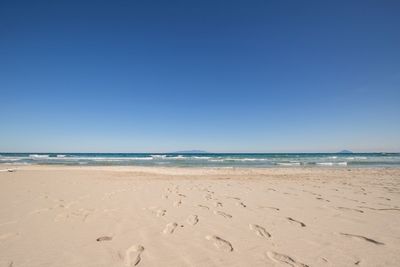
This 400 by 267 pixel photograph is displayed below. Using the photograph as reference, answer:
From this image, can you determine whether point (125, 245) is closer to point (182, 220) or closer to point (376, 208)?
point (182, 220)

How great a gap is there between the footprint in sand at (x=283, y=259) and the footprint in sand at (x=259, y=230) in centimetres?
56

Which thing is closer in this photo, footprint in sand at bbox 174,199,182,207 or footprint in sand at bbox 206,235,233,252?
footprint in sand at bbox 206,235,233,252

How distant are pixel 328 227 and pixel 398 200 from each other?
3.68m

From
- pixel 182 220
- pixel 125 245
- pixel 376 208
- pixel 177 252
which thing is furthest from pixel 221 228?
pixel 376 208

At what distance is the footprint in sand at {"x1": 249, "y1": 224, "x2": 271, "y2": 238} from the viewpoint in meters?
3.47

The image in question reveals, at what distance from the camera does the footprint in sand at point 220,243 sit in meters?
3.04

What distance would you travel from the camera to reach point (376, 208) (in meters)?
5.05

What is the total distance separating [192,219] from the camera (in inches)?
170

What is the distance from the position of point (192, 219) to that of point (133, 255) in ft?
5.33

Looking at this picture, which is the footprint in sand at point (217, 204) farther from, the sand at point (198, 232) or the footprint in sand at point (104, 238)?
the footprint in sand at point (104, 238)

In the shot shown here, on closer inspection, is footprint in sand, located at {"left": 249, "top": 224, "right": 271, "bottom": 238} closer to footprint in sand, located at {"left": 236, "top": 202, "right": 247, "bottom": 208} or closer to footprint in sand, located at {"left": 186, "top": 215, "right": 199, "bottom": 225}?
footprint in sand, located at {"left": 186, "top": 215, "right": 199, "bottom": 225}

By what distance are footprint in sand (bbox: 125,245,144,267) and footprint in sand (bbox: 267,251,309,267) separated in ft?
5.25

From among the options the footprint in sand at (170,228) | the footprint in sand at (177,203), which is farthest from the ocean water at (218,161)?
the footprint in sand at (170,228)

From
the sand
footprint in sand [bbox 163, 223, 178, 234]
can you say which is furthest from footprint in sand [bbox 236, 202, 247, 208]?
footprint in sand [bbox 163, 223, 178, 234]
